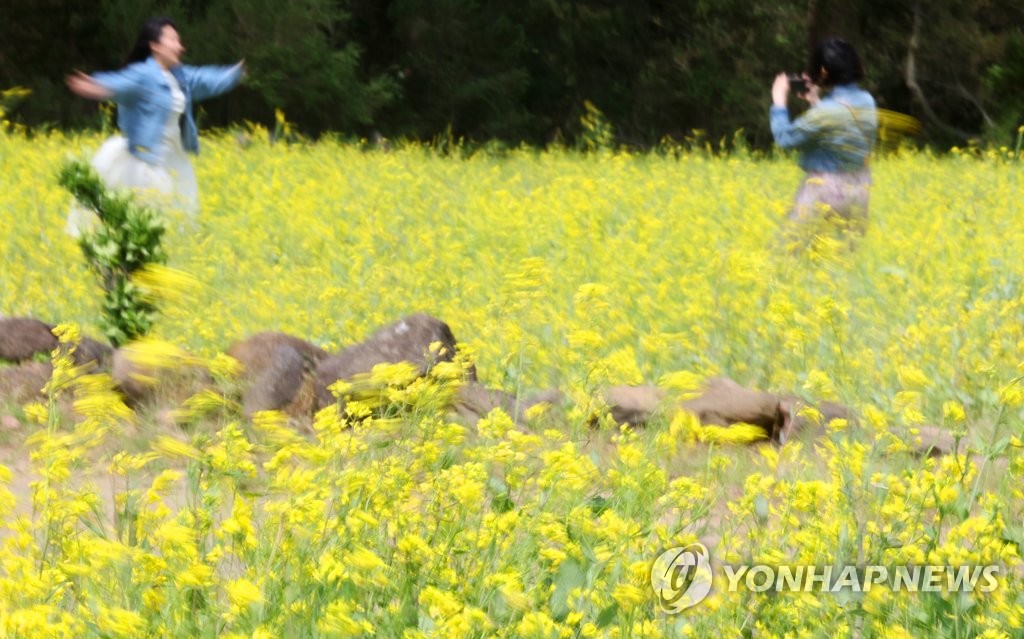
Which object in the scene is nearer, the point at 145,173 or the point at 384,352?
the point at 384,352

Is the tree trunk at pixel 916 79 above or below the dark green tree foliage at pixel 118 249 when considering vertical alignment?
below

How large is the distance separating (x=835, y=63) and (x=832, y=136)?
447 mm

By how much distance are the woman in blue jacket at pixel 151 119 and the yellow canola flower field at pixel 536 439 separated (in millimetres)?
573

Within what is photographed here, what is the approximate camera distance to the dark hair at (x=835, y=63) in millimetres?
8555

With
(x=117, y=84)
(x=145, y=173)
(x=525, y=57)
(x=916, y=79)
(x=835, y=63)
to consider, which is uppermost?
(x=835, y=63)

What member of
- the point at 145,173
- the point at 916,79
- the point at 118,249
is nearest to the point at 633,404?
the point at 118,249

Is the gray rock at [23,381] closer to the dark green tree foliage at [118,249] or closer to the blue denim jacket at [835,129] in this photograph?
the dark green tree foliage at [118,249]

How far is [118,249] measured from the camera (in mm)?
6809

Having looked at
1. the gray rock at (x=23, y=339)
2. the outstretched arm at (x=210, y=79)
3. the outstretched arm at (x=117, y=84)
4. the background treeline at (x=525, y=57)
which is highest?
the outstretched arm at (x=117, y=84)

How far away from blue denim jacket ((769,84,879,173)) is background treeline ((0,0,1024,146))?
12.4 metres

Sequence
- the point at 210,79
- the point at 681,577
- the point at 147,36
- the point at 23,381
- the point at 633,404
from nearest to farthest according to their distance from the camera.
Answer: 1. the point at 681,577
2. the point at 633,404
3. the point at 23,381
4. the point at 147,36
5. the point at 210,79

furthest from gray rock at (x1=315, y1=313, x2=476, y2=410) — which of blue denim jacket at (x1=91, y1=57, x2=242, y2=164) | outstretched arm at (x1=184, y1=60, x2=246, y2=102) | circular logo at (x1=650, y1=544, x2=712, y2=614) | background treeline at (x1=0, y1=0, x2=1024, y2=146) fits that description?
background treeline at (x1=0, y1=0, x2=1024, y2=146)

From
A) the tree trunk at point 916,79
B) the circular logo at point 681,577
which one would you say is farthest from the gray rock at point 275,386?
the tree trunk at point 916,79

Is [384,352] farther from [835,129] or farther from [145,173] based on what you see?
[145,173]
